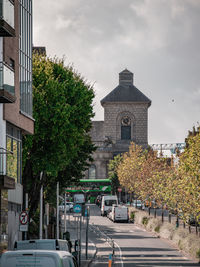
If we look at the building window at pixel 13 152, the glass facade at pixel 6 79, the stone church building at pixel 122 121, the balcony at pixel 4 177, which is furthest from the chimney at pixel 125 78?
the balcony at pixel 4 177

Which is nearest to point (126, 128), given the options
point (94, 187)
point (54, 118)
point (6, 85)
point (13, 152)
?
point (94, 187)

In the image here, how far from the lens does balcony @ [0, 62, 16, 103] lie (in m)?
29.8

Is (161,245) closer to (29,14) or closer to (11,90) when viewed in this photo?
(29,14)

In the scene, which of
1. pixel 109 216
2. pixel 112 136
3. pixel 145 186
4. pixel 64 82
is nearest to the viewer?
pixel 64 82

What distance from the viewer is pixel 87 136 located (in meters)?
53.1

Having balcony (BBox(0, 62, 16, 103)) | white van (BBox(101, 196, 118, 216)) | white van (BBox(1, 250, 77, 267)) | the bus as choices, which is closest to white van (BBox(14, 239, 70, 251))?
white van (BBox(1, 250, 77, 267))

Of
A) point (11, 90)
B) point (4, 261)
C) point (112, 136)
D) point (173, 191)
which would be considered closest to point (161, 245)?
point (173, 191)

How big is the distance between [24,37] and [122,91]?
11803cm

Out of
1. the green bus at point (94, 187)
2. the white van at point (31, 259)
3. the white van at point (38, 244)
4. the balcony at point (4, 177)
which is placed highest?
the balcony at point (4, 177)

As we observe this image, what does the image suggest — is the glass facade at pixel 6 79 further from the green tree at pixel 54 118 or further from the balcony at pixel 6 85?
the green tree at pixel 54 118

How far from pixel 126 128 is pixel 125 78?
40.7ft

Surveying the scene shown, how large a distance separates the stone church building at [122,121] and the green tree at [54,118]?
334ft

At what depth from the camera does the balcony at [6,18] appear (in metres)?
30.1

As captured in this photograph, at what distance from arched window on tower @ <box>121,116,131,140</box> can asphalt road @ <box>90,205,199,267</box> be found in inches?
2836
